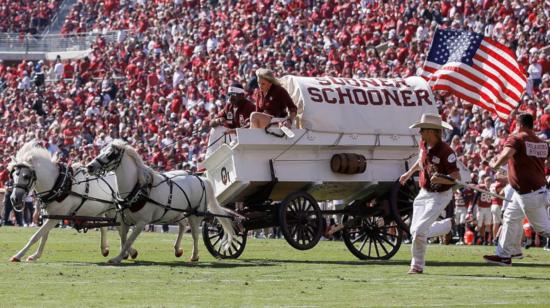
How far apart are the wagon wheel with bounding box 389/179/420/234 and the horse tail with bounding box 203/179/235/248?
2.43m

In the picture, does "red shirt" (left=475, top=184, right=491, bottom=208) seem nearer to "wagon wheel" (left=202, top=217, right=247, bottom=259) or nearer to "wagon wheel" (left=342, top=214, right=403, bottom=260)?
"wagon wheel" (left=342, top=214, right=403, bottom=260)

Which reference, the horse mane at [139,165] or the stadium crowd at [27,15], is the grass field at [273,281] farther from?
the stadium crowd at [27,15]

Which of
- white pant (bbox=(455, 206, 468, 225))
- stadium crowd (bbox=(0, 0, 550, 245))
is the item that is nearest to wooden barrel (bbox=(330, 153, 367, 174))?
stadium crowd (bbox=(0, 0, 550, 245))

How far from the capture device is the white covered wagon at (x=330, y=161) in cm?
1955

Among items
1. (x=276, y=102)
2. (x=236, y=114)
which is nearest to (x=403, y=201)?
(x=276, y=102)

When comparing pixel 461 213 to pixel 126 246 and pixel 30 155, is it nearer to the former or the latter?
pixel 126 246

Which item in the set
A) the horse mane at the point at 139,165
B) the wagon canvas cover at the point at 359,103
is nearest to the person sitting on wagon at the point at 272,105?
the wagon canvas cover at the point at 359,103

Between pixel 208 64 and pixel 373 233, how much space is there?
22.2m

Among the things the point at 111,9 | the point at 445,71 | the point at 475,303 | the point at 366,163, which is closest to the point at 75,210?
the point at 366,163

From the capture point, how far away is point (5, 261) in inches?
773

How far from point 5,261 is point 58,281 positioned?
4165 millimetres

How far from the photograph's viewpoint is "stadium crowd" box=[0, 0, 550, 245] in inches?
1187

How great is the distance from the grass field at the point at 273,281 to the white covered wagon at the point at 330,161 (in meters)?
0.63

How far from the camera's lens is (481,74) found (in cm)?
2228
